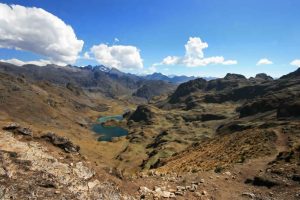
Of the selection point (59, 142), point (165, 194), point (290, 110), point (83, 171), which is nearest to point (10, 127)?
point (59, 142)

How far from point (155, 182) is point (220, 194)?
603cm

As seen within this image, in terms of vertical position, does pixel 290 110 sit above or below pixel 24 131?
below

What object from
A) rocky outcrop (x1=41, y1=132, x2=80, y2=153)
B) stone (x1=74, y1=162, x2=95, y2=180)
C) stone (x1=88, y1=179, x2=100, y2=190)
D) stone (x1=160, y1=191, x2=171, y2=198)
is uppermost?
rocky outcrop (x1=41, y1=132, x2=80, y2=153)

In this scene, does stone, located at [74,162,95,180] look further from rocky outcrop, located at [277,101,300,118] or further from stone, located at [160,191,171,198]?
rocky outcrop, located at [277,101,300,118]

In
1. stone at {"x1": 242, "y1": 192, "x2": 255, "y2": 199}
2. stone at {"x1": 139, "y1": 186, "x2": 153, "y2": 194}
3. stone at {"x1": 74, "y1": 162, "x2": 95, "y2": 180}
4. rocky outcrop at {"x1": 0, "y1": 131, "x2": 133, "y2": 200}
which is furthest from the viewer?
stone at {"x1": 242, "y1": 192, "x2": 255, "y2": 199}

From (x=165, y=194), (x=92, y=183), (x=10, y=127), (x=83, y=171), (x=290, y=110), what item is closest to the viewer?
(x=92, y=183)

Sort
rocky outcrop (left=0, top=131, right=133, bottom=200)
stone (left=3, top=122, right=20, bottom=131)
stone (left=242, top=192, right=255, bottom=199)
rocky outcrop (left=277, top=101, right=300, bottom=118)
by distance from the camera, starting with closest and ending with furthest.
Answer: rocky outcrop (left=0, top=131, right=133, bottom=200), stone (left=3, top=122, right=20, bottom=131), stone (left=242, top=192, right=255, bottom=199), rocky outcrop (left=277, top=101, right=300, bottom=118)

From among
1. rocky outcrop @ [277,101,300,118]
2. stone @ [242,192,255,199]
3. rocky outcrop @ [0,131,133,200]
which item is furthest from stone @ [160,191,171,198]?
rocky outcrop @ [277,101,300,118]

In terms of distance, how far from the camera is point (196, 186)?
28.3 m

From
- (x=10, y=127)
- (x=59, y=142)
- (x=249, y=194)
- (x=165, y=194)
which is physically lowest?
(x=249, y=194)

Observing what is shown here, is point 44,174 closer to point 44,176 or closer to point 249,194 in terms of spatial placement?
point 44,176

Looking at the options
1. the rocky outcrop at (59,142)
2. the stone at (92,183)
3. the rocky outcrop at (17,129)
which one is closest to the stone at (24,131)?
the rocky outcrop at (17,129)

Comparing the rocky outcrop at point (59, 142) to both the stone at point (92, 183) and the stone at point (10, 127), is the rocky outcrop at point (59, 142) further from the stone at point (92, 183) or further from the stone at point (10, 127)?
the stone at point (92, 183)

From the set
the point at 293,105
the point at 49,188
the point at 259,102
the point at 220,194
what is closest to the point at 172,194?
the point at 220,194
